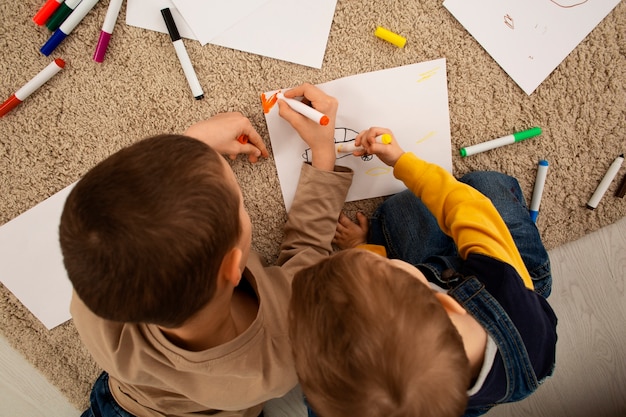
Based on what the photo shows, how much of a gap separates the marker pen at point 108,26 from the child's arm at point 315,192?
0.28 m

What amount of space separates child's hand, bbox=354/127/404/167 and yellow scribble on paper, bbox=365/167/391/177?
0.04 meters

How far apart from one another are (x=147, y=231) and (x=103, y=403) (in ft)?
1.58

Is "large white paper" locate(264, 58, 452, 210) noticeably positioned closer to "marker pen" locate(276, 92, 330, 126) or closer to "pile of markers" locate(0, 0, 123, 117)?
"marker pen" locate(276, 92, 330, 126)

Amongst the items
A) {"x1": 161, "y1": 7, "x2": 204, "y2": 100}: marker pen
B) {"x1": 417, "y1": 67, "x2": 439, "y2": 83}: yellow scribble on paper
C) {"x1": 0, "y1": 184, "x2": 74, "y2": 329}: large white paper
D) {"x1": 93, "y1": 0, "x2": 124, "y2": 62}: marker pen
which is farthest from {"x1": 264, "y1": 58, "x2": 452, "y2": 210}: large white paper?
{"x1": 0, "y1": 184, "x2": 74, "y2": 329}: large white paper

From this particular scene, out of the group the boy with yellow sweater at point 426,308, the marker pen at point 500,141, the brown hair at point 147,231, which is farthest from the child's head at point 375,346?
the marker pen at point 500,141

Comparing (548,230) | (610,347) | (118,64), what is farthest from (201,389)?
(610,347)

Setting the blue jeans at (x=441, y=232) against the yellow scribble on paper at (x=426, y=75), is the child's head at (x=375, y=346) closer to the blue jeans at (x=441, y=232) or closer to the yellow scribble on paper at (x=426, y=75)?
the blue jeans at (x=441, y=232)

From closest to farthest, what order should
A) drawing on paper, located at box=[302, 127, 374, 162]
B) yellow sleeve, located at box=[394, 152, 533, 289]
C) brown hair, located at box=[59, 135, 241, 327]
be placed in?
brown hair, located at box=[59, 135, 241, 327]
yellow sleeve, located at box=[394, 152, 533, 289]
drawing on paper, located at box=[302, 127, 374, 162]

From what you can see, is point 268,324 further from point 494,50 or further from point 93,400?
point 494,50

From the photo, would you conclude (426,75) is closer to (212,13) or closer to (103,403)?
(212,13)

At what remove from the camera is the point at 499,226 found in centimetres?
58

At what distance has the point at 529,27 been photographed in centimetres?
65

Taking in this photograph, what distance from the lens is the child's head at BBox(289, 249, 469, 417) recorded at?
34 centimetres

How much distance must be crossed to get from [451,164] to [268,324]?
15.8 inches
